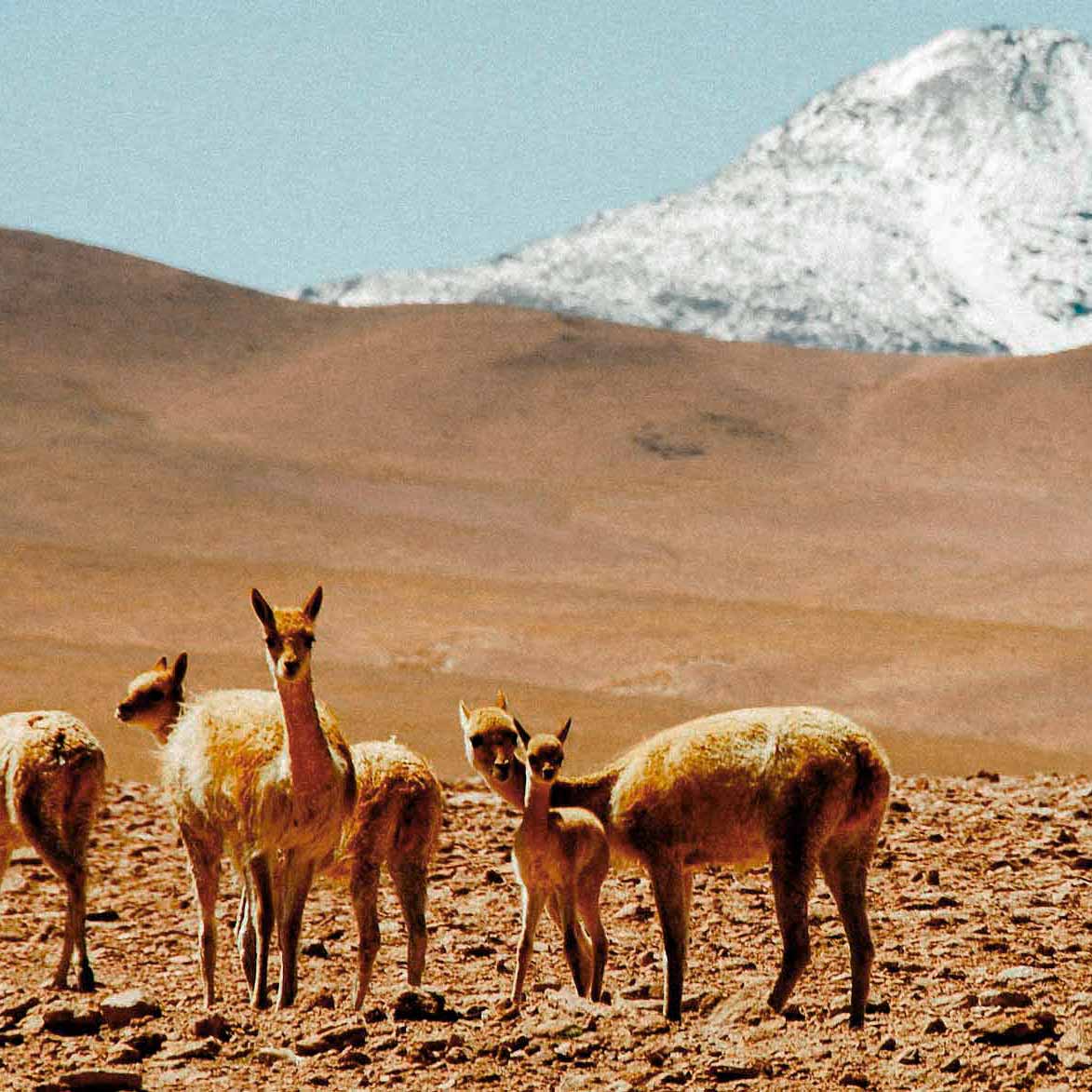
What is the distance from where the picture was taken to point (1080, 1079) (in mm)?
7809

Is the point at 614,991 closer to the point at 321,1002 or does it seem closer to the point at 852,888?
the point at 852,888

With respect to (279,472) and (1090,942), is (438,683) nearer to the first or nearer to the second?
(1090,942)

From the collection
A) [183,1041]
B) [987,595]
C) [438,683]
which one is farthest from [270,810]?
[987,595]

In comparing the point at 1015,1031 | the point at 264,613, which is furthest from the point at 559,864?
the point at 1015,1031

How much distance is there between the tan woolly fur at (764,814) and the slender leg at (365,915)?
44.1 inches

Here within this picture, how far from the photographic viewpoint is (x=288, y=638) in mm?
9812

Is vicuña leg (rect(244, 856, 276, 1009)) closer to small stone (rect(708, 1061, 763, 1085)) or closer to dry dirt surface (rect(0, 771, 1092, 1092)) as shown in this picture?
dry dirt surface (rect(0, 771, 1092, 1092))

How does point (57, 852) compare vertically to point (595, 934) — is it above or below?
above

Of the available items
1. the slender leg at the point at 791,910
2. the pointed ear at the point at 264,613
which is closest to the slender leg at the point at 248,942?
the pointed ear at the point at 264,613

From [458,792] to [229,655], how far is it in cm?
2756

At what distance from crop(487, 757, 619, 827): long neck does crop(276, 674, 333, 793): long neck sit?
1079mm

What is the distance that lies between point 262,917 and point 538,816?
1.48 meters

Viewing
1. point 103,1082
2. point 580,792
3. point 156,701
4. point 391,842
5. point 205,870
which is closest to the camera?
point 103,1082

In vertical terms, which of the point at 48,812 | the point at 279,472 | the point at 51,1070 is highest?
the point at 279,472
